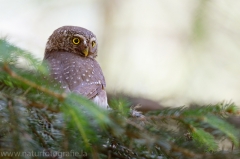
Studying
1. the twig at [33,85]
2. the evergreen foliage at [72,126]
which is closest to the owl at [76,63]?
the evergreen foliage at [72,126]

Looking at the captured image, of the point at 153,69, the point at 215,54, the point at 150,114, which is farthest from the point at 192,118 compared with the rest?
the point at 153,69

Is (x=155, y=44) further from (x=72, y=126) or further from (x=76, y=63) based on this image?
(x=72, y=126)

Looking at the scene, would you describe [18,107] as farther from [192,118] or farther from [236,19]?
[236,19]

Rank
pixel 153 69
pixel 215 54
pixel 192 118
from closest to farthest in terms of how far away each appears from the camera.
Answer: pixel 192 118
pixel 215 54
pixel 153 69

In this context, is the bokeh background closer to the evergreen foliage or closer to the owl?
the owl

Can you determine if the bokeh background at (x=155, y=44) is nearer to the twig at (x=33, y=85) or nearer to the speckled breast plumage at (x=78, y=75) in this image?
the speckled breast plumage at (x=78, y=75)

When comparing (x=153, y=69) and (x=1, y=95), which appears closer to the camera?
(x=1, y=95)
